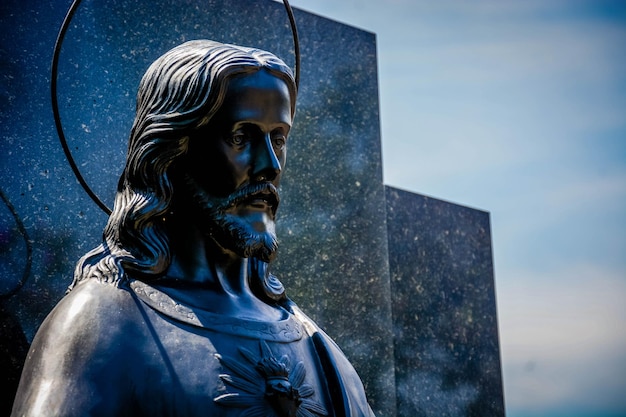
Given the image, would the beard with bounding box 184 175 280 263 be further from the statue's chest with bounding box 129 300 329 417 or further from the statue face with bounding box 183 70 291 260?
the statue's chest with bounding box 129 300 329 417

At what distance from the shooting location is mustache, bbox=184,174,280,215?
11.4 ft

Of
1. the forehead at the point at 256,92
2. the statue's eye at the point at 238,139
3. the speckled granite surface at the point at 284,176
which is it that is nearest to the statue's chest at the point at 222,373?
the statue's eye at the point at 238,139

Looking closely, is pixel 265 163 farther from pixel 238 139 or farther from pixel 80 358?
pixel 80 358

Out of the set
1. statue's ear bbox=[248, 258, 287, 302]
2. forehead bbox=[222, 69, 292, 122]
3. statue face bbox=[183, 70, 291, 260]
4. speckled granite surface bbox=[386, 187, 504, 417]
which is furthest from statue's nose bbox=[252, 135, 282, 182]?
speckled granite surface bbox=[386, 187, 504, 417]

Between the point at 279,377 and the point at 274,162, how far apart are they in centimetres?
64

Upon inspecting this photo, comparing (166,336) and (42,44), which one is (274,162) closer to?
(166,336)

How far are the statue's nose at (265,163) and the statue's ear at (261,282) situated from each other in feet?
1.25

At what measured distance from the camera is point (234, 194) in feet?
11.4

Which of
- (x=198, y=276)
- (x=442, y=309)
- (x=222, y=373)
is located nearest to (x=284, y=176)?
(x=442, y=309)

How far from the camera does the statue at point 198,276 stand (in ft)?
10.4

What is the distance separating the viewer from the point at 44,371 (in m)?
3.11

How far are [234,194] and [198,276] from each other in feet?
0.92

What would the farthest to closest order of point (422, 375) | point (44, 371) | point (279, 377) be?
point (422, 375) < point (279, 377) < point (44, 371)

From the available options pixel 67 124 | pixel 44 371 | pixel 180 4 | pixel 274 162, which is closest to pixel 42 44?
pixel 67 124
